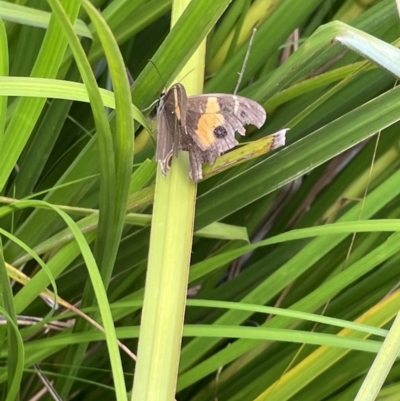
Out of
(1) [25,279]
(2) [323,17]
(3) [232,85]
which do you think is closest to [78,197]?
(1) [25,279]

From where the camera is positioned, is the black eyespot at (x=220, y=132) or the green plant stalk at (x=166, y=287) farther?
the black eyespot at (x=220, y=132)

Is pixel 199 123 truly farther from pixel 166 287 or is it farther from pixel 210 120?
pixel 166 287

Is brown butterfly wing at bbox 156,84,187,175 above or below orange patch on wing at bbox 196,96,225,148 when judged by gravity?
below

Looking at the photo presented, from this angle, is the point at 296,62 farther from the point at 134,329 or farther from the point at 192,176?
the point at 134,329

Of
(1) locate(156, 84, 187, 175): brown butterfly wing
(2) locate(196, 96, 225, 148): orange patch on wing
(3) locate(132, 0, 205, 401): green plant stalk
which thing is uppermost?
(2) locate(196, 96, 225, 148): orange patch on wing

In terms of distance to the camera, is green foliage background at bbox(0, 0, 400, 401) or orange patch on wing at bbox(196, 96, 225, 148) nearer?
green foliage background at bbox(0, 0, 400, 401)

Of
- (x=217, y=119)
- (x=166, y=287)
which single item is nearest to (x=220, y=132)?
(x=217, y=119)
